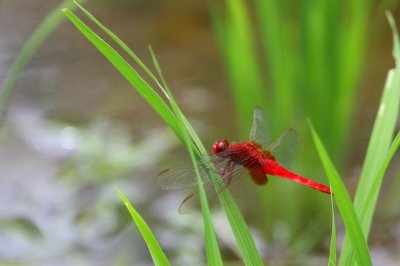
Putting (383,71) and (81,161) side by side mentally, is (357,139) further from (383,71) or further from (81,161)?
(81,161)

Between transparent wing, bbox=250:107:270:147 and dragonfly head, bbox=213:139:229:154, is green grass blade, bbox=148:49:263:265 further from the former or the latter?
transparent wing, bbox=250:107:270:147

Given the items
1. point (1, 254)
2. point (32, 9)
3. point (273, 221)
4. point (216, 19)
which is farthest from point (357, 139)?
point (32, 9)

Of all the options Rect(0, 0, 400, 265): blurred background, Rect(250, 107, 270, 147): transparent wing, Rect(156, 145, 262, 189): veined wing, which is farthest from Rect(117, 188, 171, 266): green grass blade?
Rect(0, 0, 400, 265): blurred background

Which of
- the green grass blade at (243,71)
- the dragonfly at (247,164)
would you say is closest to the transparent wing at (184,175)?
the dragonfly at (247,164)

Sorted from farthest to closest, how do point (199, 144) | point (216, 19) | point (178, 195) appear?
point (178, 195) → point (216, 19) → point (199, 144)

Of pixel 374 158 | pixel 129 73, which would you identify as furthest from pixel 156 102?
pixel 374 158
